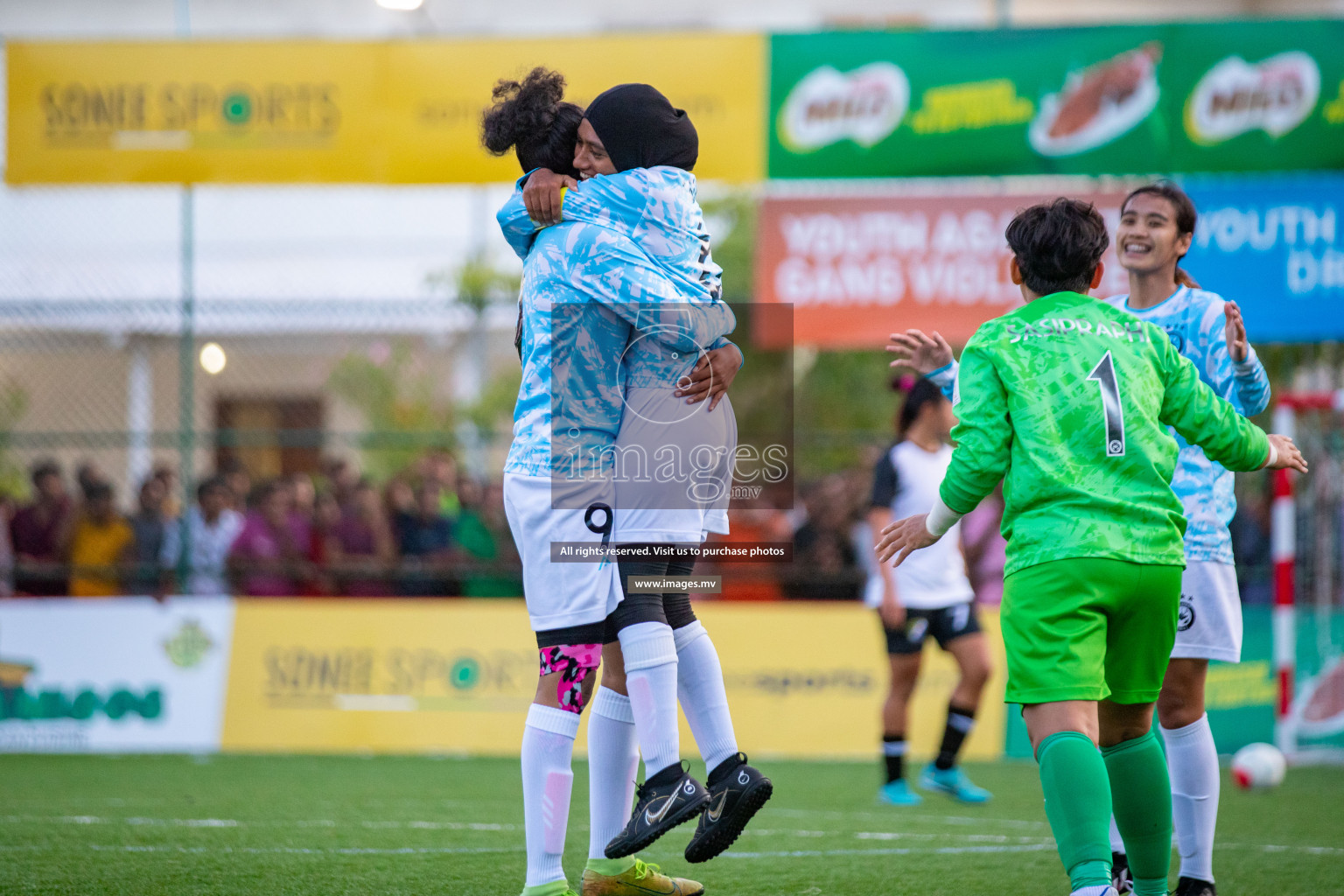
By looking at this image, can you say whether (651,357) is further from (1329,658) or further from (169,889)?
(1329,658)

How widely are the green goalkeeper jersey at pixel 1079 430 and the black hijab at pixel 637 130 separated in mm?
990

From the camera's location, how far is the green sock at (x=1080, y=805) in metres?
3.16

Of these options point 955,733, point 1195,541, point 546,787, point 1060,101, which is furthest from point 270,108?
point 1195,541

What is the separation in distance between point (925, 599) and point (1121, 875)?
→ 3345 mm

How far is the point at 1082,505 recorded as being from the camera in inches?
128

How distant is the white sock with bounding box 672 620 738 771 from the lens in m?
3.76

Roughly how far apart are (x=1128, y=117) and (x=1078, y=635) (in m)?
7.18

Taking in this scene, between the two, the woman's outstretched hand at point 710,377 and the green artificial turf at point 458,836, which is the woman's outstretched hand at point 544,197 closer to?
the woman's outstretched hand at point 710,377

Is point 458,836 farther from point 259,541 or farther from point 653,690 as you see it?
point 259,541

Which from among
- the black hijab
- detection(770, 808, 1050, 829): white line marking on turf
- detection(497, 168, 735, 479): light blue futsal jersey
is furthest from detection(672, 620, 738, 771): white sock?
detection(770, 808, 1050, 829): white line marking on turf

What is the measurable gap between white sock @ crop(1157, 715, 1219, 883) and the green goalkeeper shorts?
768 millimetres

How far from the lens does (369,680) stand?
9578 mm

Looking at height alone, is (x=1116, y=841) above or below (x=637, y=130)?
below

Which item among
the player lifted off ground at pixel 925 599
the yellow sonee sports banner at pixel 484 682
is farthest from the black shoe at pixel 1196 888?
the yellow sonee sports banner at pixel 484 682
